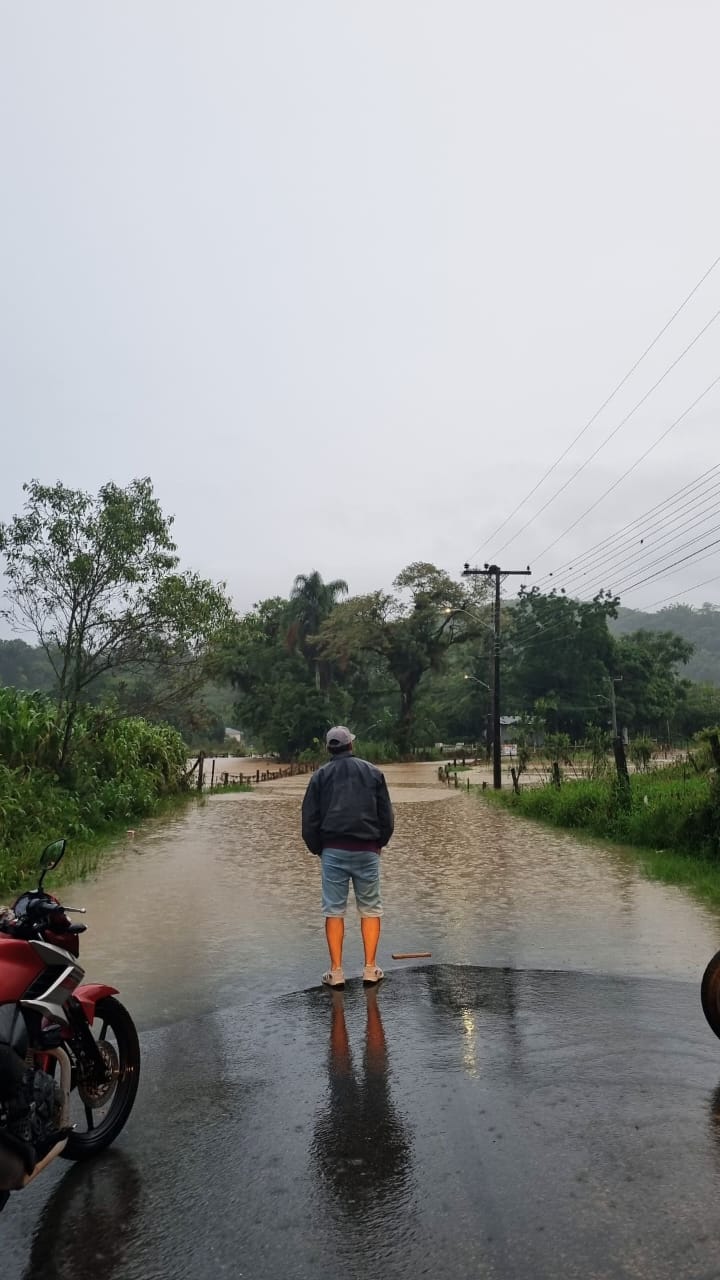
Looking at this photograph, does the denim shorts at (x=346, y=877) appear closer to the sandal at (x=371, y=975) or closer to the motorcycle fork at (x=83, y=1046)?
the sandal at (x=371, y=975)

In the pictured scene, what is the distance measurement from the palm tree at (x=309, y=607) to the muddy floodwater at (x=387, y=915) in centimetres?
5293

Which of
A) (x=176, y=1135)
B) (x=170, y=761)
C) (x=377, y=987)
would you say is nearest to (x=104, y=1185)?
(x=176, y=1135)

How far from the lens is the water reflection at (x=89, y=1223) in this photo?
9.84 feet

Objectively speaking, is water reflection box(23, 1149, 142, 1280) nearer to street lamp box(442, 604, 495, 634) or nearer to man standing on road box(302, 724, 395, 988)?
man standing on road box(302, 724, 395, 988)

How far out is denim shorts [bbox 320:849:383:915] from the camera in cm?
652

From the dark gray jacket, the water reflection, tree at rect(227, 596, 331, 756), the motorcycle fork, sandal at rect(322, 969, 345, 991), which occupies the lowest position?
the water reflection

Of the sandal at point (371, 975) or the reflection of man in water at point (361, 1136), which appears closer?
the reflection of man in water at point (361, 1136)

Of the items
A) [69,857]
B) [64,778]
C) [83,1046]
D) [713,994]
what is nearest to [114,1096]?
[83,1046]

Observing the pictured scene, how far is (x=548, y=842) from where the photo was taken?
1513 centimetres

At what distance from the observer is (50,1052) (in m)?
3.55

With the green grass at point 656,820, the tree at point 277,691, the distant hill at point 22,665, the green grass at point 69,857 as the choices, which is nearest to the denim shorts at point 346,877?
the green grass at point 69,857

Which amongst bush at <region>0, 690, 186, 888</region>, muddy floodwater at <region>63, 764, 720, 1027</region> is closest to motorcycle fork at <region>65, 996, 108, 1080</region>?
muddy floodwater at <region>63, 764, 720, 1027</region>

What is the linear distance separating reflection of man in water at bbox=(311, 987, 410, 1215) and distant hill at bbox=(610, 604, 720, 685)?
13788 centimetres

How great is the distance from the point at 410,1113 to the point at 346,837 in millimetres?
2496
